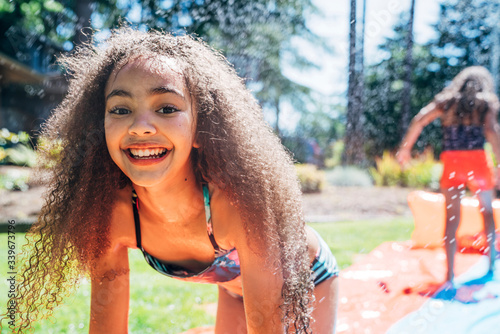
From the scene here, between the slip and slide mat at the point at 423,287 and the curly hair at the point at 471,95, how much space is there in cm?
107

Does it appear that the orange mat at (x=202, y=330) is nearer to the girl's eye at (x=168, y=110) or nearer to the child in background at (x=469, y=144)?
the girl's eye at (x=168, y=110)

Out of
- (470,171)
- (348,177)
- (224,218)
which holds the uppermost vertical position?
(348,177)

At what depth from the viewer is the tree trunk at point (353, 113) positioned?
1969 millimetres

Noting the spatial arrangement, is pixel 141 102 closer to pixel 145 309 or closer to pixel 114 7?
pixel 145 309

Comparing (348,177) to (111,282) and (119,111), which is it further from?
(119,111)

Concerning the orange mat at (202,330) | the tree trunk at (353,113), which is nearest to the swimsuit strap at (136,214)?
the orange mat at (202,330)

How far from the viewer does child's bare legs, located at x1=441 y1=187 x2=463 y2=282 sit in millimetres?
2703

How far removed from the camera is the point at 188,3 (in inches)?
146

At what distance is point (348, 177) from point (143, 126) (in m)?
7.27

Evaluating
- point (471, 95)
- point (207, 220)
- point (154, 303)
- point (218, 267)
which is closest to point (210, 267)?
point (218, 267)

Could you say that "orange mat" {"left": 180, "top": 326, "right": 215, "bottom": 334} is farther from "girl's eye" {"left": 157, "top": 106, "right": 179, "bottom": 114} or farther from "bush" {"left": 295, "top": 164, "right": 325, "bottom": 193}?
"bush" {"left": 295, "top": 164, "right": 325, "bottom": 193}

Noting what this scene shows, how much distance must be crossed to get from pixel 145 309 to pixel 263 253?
1659mm

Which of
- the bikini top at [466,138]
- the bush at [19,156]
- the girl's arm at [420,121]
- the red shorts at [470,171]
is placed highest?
the bush at [19,156]

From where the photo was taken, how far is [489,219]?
2889 millimetres
